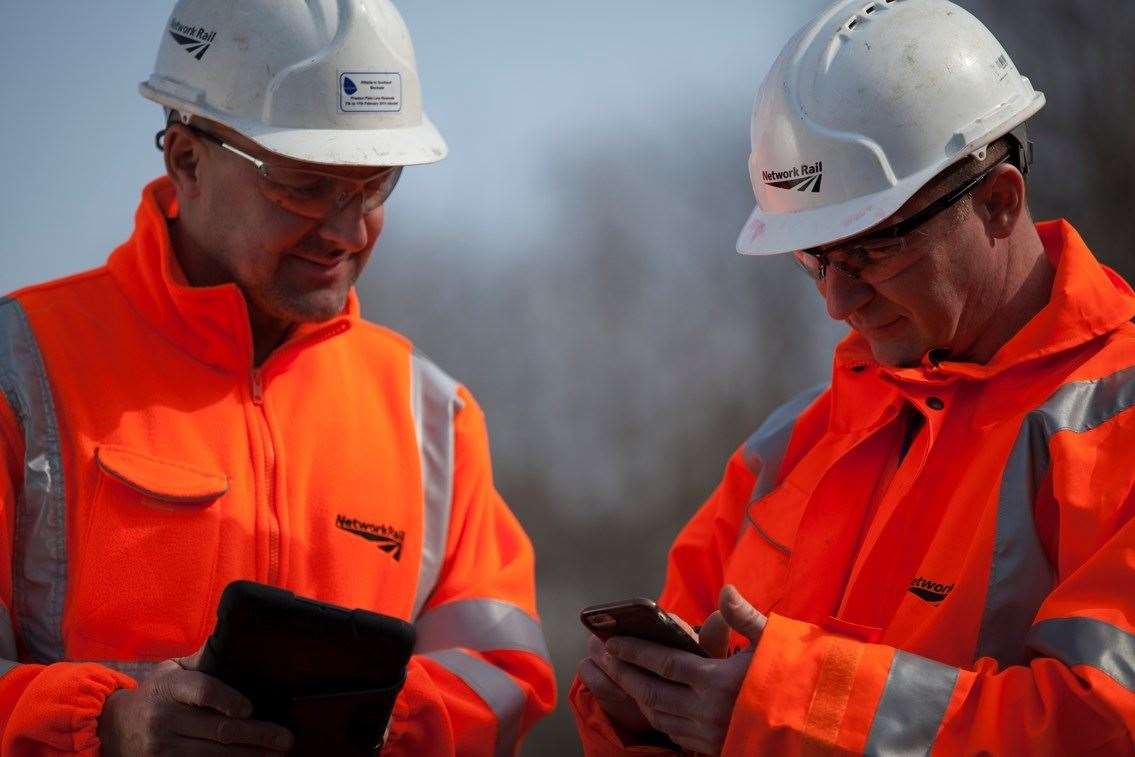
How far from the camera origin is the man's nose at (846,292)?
3.36 metres

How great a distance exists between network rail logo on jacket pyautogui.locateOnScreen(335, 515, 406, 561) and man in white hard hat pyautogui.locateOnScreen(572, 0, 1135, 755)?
681 mm

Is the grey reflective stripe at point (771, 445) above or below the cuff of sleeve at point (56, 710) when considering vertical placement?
above

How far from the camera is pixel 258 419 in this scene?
12.4 ft

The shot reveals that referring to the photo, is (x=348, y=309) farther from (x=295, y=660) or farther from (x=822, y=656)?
(x=822, y=656)

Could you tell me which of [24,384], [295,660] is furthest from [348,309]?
A: [295,660]

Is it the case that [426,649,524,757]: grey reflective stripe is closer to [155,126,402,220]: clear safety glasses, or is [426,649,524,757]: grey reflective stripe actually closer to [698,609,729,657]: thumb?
[698,609,729,657]: thumb

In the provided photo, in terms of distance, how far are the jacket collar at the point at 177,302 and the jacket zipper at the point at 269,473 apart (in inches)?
2.6

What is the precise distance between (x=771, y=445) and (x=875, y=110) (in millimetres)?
1007

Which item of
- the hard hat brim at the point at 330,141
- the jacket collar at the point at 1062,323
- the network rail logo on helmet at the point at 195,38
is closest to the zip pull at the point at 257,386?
the hard hat brim at the point at 330,141

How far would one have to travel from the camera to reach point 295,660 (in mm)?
3035

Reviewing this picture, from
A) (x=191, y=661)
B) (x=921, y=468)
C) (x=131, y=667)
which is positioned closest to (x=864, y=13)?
(x=921, y=468)

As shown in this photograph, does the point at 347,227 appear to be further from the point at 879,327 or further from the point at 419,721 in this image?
the point at 879,327

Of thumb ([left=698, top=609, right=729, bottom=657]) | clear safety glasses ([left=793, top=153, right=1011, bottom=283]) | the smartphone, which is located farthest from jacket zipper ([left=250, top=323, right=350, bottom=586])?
clear safety glasses ([left=793, top=153, right=1011, bottom=283])

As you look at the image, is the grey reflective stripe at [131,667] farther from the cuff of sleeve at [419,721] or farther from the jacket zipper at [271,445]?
the cuff of sleeve at [419,721]
